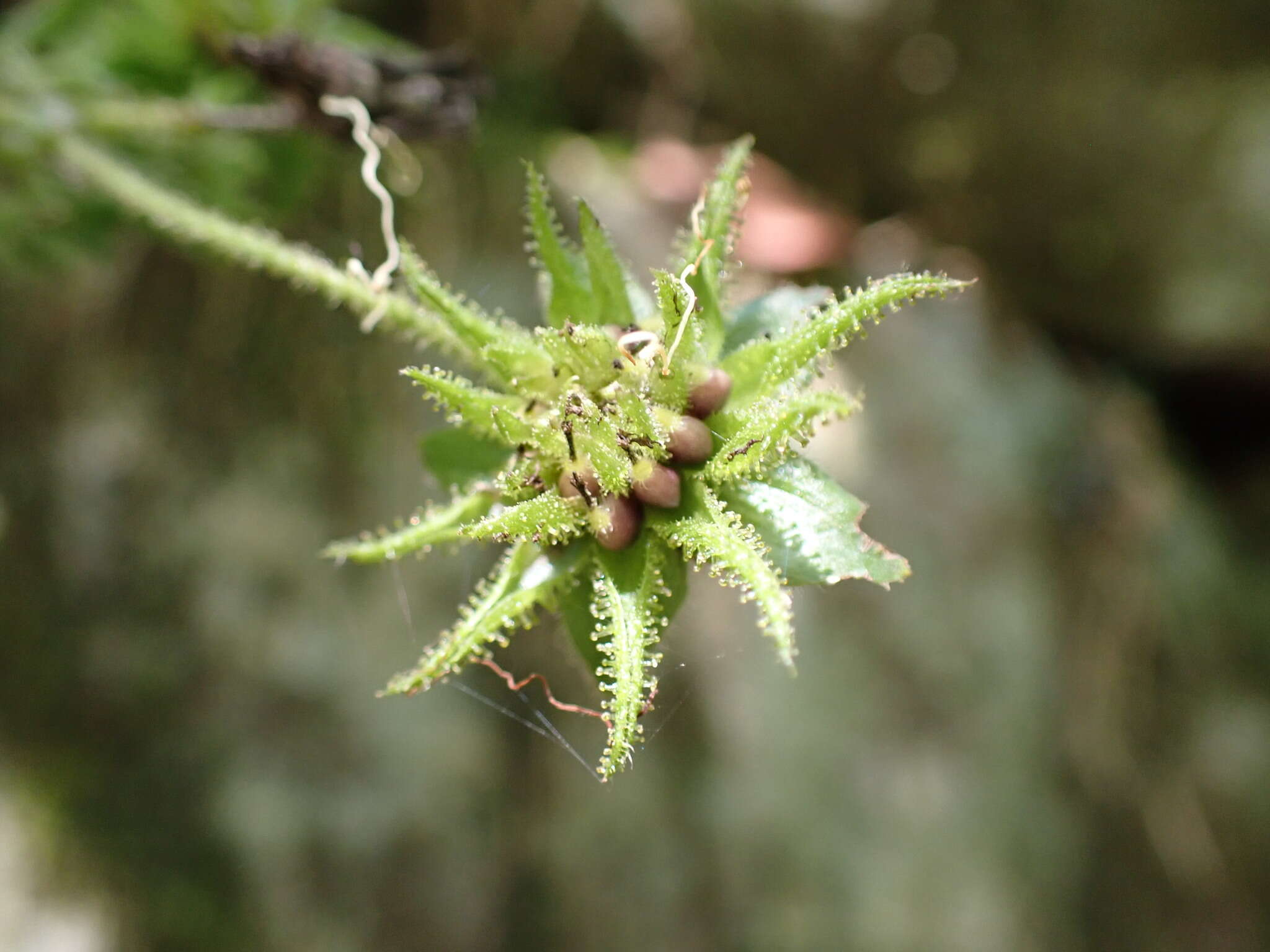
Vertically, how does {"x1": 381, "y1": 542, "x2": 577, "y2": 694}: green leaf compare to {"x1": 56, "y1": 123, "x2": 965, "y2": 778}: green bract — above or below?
below

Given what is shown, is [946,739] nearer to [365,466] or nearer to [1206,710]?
[1206,710]

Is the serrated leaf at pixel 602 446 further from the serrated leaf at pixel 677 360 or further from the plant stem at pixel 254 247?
the plant stem at pixel 254 247

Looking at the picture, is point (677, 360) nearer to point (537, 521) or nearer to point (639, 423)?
point (639, 423)

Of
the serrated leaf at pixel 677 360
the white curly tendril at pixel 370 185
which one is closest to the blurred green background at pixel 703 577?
the white curly tendril at pixel 370 185

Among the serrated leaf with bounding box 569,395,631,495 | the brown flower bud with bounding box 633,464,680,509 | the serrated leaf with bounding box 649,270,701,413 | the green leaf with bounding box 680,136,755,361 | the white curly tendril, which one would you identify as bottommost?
the white curly tendril

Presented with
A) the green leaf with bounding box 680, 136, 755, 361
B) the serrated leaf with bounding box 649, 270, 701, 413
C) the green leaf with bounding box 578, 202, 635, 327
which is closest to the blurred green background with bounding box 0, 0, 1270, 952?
the green leaf with bounding box 578, 202, 635, 327

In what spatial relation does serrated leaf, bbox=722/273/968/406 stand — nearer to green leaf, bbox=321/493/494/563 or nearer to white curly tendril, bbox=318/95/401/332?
green leaf, bbox=321/493/494/563

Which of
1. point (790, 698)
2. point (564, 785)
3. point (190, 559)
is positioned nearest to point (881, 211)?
point (790, 698)
